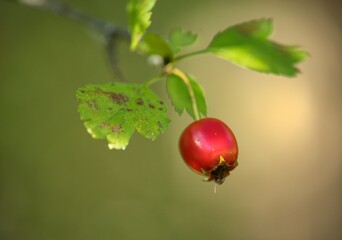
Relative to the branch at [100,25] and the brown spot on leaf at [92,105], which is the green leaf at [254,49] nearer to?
the brown spot on leaf at [92,105]

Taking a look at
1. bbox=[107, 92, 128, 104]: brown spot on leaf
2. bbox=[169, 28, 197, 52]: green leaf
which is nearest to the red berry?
bbox=[107, 92, 128, 104]: brown spot on leaf

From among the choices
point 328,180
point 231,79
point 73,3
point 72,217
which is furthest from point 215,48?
point 328,180

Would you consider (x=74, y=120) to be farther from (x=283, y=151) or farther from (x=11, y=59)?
(x=283, y=151)

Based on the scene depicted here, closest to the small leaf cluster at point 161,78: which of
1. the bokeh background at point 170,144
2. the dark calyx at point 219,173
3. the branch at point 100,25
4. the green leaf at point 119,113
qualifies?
the green leaf at point 119,113

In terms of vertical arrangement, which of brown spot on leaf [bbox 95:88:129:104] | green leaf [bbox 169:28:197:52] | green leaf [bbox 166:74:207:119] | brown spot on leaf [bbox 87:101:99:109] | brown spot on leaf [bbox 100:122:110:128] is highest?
green leaf [bbox 169:28:197:52]

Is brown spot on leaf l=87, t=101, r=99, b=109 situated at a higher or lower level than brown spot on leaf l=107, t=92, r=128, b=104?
lower

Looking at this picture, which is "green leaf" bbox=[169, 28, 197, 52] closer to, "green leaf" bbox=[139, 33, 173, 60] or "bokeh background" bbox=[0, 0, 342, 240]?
"green leaf" bbox=[139, 33, 173, 60]
